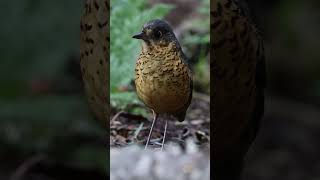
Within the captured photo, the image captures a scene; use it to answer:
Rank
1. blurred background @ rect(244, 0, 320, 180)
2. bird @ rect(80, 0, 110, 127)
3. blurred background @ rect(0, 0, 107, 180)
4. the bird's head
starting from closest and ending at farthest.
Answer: the bird's head
bird @ rect(80, 0, 110, 127)
blurred background @ rect(0, 0, 107, 180)
blurred background @ rect(244, 0, 320, 180)

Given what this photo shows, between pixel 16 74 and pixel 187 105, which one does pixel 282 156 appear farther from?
pixel 187 105

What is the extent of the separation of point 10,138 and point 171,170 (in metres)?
1.97

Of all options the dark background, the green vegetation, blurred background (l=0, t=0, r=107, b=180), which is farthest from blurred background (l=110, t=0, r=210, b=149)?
blurred background (l=0, t=0, r=107, b=180)

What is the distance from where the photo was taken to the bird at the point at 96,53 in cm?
125

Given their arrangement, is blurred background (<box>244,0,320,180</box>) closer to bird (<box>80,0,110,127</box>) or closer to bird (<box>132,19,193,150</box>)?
bird (<box>80,0,110,127</box>)

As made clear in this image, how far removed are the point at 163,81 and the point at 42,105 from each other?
1908 mm

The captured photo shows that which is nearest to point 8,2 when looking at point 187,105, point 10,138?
point 10,138

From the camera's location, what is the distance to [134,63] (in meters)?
1.18

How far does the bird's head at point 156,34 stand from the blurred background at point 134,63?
0.01 m

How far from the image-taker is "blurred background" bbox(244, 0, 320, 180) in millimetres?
3438

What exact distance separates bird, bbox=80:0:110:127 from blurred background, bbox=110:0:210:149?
0.11 ft

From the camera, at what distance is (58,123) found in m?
2.93

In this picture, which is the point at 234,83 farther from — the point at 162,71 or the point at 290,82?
the point at 290,82

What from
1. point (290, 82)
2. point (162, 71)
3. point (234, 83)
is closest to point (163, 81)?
point (162, 71)
